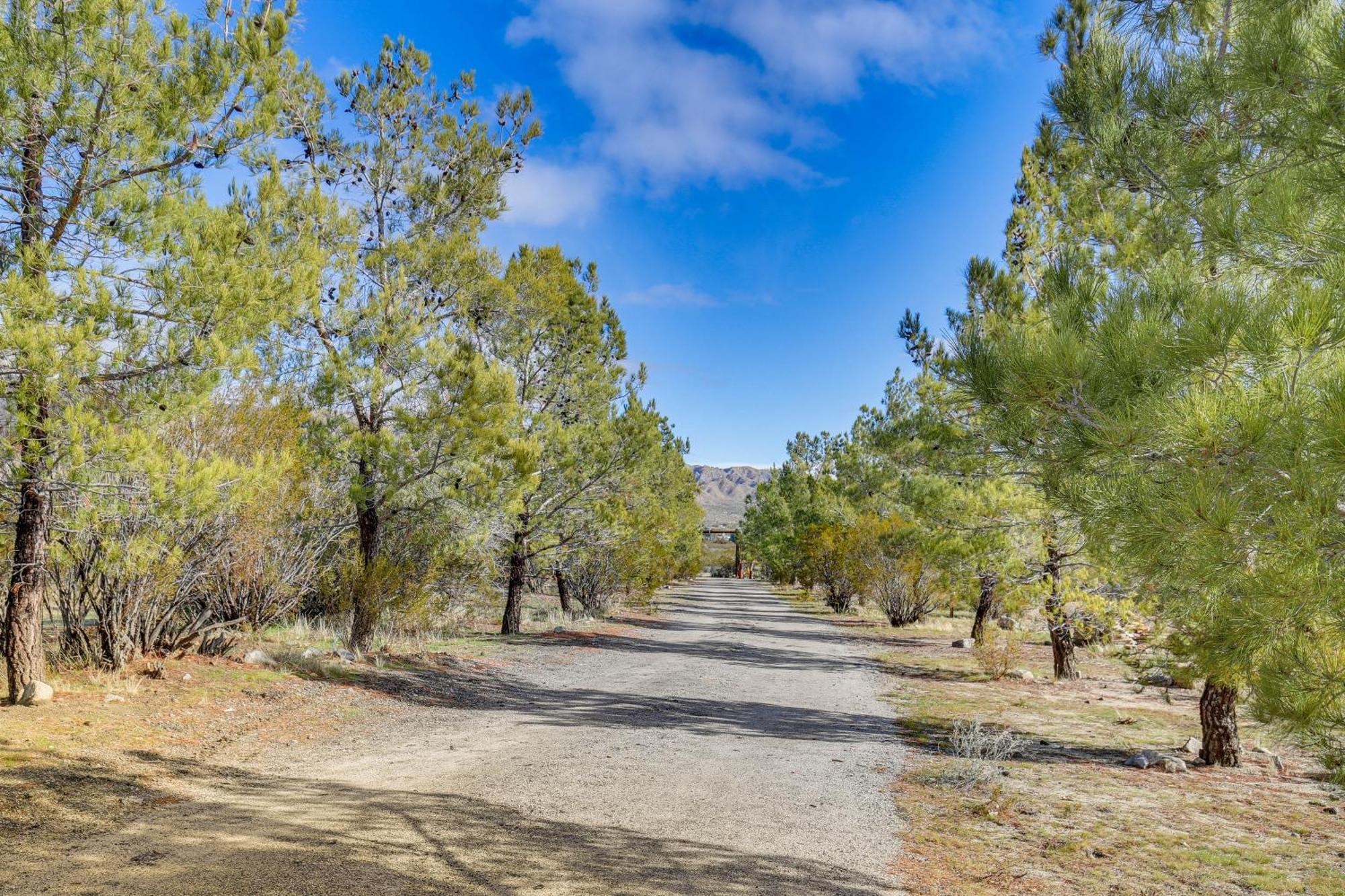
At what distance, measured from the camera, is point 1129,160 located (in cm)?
465

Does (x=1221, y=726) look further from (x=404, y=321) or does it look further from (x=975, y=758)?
(x=404, y=321)

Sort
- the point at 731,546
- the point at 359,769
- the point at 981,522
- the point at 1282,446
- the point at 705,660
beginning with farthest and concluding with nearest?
the point at 731,546, the point at 705,660, the point at 981,522, the point at 359,769, the point at 1282,446

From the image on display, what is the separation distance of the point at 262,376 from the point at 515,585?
27.6ft

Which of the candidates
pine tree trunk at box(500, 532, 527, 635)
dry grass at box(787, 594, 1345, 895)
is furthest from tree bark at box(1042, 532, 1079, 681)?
pine tree trunk at box(500, 532, 527, 635)

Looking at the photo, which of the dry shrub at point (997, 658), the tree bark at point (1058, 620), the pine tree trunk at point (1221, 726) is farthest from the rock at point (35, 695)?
the dry shrub at point (997, 658)

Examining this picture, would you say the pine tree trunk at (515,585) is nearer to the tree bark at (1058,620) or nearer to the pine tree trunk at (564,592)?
the pine tree trunk at (564,592)

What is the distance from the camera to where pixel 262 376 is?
952 cm

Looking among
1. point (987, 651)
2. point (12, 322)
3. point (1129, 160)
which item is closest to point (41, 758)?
point (12, 322)

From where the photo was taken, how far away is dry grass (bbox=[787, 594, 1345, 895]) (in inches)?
167

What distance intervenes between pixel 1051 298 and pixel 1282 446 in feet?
7.95

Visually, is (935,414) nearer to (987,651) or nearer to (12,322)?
(987,651)

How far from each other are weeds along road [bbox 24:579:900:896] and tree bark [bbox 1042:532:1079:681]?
2.96 meters

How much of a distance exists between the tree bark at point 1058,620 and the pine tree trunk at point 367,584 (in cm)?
947

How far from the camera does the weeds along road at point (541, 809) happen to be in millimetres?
3770
